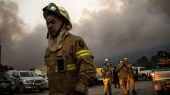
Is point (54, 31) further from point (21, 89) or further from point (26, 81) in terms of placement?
point (21, 89)

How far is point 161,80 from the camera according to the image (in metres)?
16.2

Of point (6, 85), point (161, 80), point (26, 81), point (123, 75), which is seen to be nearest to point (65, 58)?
point (161, 80)

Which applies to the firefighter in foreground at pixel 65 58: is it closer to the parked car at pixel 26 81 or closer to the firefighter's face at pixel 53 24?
the firefighter's face at pixel 53 24

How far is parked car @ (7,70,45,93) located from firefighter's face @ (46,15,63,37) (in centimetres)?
2195

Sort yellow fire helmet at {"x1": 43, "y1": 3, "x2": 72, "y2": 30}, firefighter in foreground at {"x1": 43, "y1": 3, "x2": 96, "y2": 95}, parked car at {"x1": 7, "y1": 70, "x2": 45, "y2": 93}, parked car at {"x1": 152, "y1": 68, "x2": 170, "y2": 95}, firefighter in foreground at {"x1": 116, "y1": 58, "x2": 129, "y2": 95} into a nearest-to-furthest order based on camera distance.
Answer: firefighter in foreground at {"x1": 43, "y1": 3, "x2": 96, "y2": 95}, yellow fire helmet at {"x1": 43, "y1": 3, "x2": 72, "y2": 30}, parked car at {"x1": 152, "y1": 68, "x2": 170, "y2": 95}, firefighter in foreground at {"x1": 116, "y1": 58, "x2": 129, "y2": 95}, parked car at {"x1": 7, "y1": 70, "x2": 45, "y2": 93}

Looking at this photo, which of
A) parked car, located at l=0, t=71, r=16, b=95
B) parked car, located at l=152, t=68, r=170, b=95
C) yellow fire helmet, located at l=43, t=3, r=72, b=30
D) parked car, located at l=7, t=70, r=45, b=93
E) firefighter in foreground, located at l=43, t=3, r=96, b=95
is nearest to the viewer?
firefighter in foreground, located at l=43, t=3, r=96, b=95

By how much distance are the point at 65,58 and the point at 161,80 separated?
41.2ft

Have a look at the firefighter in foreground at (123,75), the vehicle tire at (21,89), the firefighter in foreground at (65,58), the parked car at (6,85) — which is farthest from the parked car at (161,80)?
the firefighter in foreground at (65,58)

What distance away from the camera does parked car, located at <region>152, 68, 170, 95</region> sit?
16.2 meters

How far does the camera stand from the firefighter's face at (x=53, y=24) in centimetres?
436

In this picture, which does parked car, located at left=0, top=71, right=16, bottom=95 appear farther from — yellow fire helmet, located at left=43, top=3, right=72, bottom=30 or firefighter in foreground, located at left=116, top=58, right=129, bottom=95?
yellow fire helmet, located at left=43, top=3, right=72, bottom=30

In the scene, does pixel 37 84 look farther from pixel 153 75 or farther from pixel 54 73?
pixel 54 73

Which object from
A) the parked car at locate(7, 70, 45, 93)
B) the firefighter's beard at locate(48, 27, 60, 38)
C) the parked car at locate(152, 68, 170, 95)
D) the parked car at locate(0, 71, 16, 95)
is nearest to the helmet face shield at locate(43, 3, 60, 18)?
the firefighter's beard at locate(48, 27, 60, 38)

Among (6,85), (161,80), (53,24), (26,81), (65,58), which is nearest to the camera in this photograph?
(65,58)
